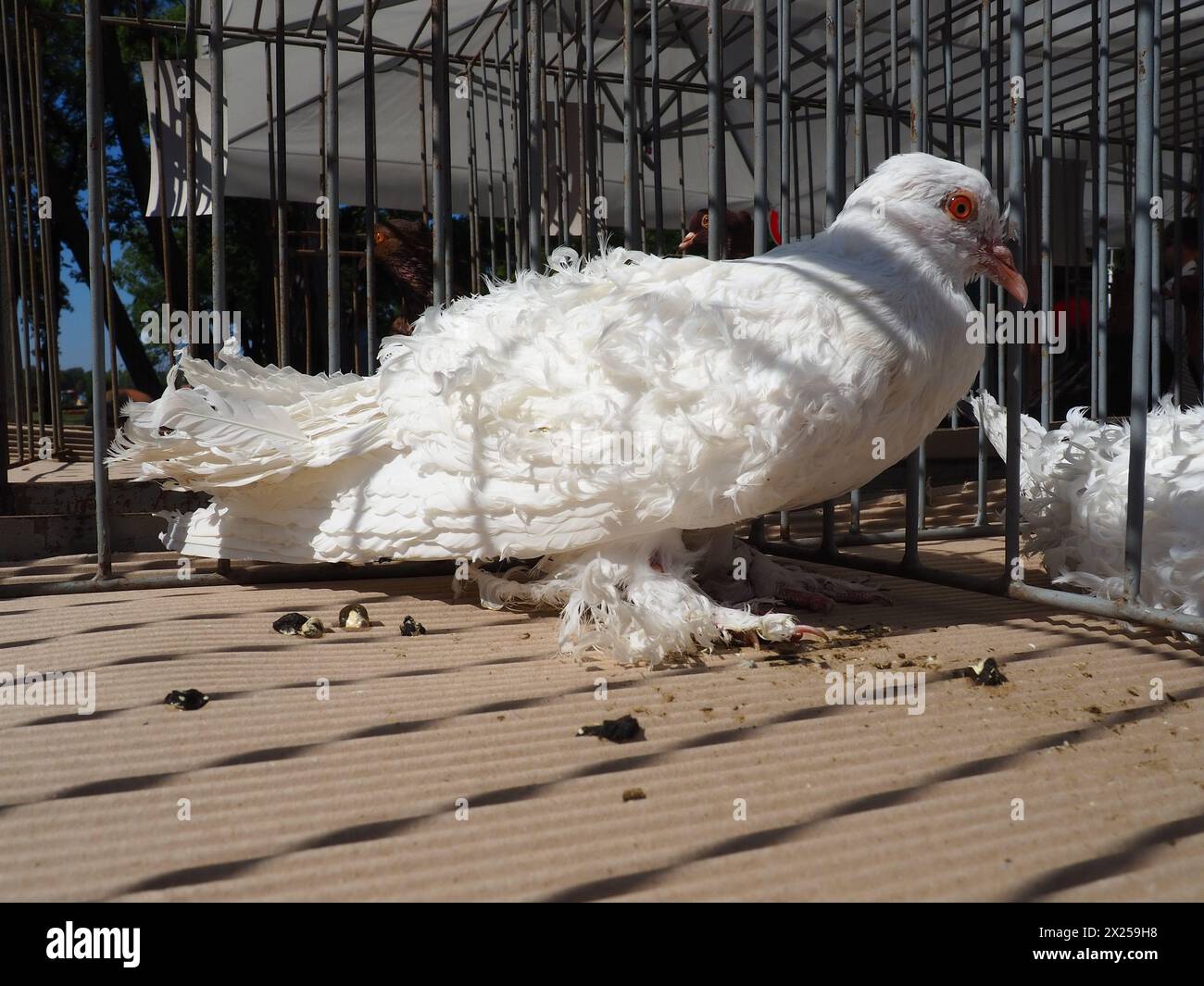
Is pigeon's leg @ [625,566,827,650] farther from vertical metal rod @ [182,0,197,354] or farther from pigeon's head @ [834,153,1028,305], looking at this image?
vertical metal rod @ [182,0,197,354]

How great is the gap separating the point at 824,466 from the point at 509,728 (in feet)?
3.93

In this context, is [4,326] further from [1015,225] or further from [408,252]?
[408,252]

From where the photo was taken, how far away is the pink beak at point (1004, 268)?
3.08 meters

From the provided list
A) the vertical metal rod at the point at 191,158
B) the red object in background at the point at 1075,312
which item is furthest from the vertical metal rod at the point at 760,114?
the red object in background at the point at 1075,312

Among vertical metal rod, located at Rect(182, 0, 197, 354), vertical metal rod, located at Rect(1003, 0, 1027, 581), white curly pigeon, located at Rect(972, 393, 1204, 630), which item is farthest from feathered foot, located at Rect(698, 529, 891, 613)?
vertical metal rod, located at Rect(182, 0, 197, 354)

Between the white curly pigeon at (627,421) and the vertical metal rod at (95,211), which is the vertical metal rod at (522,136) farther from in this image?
the vertical metal rod at (95,211)

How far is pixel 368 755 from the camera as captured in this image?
194 centimetres

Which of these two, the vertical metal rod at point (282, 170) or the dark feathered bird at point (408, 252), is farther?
the dark feathered bird at point (408, 252)

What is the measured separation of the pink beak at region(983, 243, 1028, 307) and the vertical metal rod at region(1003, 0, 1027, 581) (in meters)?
0.17

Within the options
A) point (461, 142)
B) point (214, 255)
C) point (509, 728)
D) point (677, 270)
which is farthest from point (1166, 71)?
point (509, 728)

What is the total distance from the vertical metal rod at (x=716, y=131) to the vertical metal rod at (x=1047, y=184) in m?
1.42

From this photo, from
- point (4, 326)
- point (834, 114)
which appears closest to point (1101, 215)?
point (834, 114)

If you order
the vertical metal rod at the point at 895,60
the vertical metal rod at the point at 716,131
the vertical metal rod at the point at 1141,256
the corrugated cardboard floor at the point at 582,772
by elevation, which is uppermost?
the vertical metal rod at the point at 895,60

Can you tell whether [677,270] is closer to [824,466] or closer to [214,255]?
[824,466]
